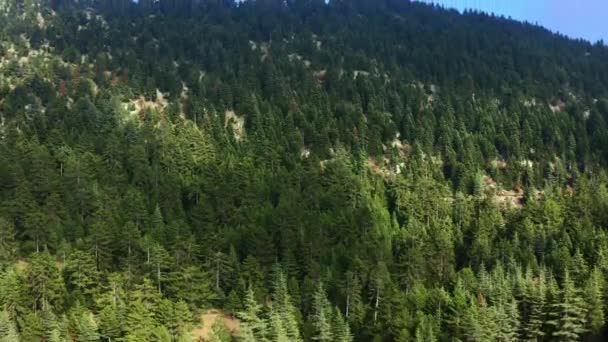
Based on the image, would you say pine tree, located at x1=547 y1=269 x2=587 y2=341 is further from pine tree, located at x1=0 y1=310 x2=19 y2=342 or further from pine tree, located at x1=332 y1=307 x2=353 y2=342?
pine tree, located at x1=0 y1=310 x2=19 y2=342

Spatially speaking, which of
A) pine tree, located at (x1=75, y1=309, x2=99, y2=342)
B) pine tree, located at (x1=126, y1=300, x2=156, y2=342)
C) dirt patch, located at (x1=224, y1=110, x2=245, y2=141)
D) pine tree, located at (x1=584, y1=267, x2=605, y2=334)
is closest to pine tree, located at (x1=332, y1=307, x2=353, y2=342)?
pine tree, located at (x1=126, y1=300, x2=156, y2=342)

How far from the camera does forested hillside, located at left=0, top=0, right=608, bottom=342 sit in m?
73.0

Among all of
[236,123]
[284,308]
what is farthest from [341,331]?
[236,123]

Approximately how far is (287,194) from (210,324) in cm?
3277

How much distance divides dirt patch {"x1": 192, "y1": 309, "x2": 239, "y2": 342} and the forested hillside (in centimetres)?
32

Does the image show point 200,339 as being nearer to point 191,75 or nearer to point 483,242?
point 483,242

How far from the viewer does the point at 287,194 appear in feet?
350

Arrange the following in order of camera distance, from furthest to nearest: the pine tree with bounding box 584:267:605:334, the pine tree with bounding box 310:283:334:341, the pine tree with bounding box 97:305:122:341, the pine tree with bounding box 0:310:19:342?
the pine tree with bounding box 584:267:605:334 → the pine tree with bounding box 310:283:334:341 → the pine tree with bounding box 97:305:122:341 → the pine tree with bounding box 0:310:19:342

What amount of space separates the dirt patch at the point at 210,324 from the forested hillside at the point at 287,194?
318 mm

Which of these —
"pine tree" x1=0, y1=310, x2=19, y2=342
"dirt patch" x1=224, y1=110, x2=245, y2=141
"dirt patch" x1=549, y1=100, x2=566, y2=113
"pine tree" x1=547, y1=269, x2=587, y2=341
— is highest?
"dirt patch" x1=549, y1=100, x2=566, y2=113

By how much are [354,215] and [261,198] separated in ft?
49.2

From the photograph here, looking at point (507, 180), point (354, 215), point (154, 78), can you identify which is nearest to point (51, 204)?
point (354, 215)

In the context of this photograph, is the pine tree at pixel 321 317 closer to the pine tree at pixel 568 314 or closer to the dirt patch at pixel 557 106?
the pine tree at pixel 568 314

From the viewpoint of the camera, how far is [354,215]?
103375 mm
